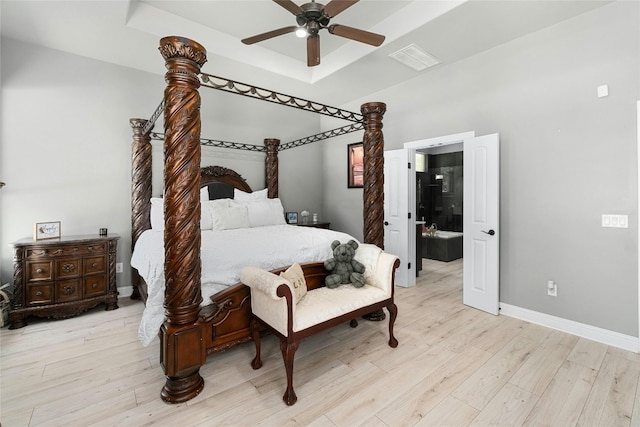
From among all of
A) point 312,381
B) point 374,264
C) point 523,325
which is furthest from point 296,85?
point 523,325

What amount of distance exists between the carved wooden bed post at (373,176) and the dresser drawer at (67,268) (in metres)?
3.16

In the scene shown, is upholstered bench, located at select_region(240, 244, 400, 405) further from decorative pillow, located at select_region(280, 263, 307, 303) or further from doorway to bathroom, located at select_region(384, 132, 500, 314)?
doorway to bathroom, located at select_region(384, 132, 500, 314)

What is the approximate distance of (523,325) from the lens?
9.72 ft

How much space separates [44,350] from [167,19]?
3437 mm

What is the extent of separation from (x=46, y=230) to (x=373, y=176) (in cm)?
365

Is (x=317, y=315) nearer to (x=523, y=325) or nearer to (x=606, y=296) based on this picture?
(x=523, y=325)

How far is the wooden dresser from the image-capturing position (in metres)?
2.79

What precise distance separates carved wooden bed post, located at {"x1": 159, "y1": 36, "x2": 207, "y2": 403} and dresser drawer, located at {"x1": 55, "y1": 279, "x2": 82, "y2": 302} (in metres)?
1.98

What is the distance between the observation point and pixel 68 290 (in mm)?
2990

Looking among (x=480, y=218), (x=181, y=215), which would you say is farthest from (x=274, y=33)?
(x=480, y=218)

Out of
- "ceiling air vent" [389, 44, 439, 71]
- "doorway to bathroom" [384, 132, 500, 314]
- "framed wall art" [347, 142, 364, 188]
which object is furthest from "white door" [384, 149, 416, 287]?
"ceiling air vent" [389, 44, 439, 71]

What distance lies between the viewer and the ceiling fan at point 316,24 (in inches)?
83.4

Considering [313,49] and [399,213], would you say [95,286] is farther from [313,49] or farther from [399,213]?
Answer: [399,213]

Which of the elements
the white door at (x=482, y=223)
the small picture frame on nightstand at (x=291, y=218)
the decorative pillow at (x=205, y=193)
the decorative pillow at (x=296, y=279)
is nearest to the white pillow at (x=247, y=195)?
the decorative pillow at (x=205, y=193)
